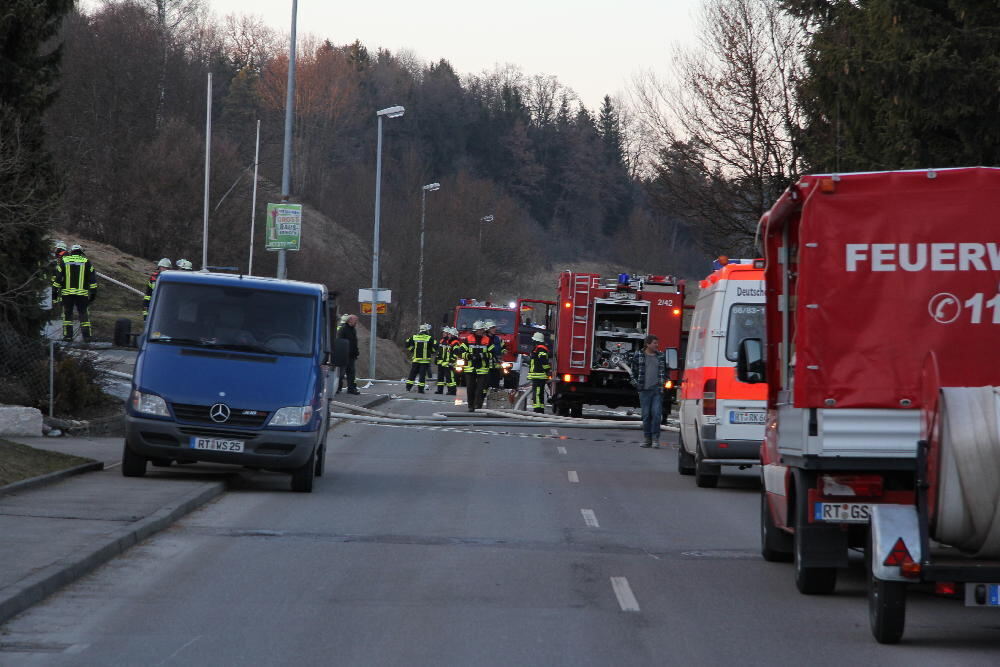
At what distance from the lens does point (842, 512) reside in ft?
29.5

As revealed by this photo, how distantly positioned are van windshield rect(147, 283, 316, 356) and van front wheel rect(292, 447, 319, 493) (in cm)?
123

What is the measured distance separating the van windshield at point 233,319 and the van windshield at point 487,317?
32514mm

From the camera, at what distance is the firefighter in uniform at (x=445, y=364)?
41.8m

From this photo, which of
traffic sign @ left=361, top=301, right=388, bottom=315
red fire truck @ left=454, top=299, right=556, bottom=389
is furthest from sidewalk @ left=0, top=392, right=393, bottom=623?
traffic sign @ left=361, top=301, right=388, bottom=315

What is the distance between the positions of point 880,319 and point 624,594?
2.46 meters

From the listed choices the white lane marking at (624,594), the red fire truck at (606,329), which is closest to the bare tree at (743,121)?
the red fire truck at (606,329)

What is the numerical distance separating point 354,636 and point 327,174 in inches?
4149

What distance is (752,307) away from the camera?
17.2 metres

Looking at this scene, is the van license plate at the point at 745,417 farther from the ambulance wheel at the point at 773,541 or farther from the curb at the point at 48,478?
the curb at the point at 48,478

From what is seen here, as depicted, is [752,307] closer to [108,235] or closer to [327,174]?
[108,235]

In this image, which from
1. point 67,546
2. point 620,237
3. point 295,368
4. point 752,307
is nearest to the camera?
point 67,546

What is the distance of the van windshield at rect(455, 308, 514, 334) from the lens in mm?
49459

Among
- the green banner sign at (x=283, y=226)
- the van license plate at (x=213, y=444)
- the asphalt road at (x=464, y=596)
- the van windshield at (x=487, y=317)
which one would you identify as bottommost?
the asphalt road at (x=464, y=596)

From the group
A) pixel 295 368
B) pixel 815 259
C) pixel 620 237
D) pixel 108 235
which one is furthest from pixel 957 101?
pixel 620 237
